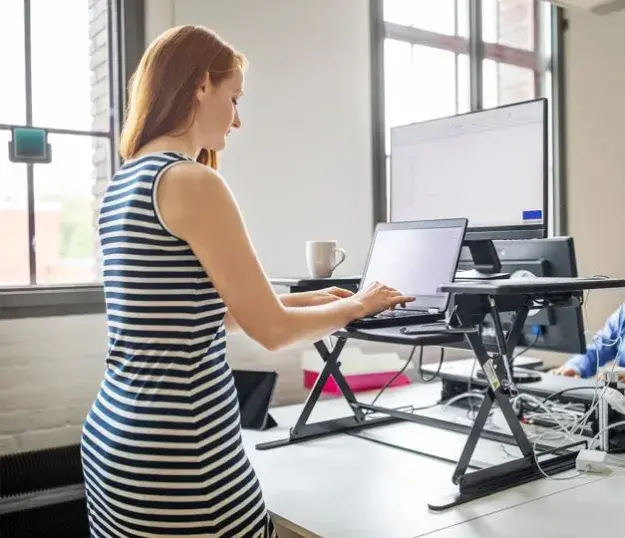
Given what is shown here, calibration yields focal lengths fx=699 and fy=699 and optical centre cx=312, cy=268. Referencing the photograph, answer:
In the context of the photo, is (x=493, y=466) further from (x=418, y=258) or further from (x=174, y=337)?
(x=174, y=337)

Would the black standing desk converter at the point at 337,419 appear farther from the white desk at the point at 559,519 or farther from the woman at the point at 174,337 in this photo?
the woman at the point at 174,337

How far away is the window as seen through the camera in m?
2.95

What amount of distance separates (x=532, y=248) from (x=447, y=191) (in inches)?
10.1

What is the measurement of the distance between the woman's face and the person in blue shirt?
1537mm

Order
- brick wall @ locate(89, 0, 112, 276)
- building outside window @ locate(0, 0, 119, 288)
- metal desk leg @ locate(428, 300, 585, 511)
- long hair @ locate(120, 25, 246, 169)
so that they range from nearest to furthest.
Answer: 1. long hair @ locate(120, 25, 246, 169)
2. metal desk leg @ locate(428, 300, 585, 511)
3. building outside window @ locate(0, 0, 119, 288)
4. brick wall @ locate(89, 0, 112, 276)

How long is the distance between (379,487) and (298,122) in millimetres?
1480

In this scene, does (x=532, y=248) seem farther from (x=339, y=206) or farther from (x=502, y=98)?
(x=502, y=98)

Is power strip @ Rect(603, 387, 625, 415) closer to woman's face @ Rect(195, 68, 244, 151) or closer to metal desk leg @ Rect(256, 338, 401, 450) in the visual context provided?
metal desk leg @ Rect(256, 338, 401, 450)

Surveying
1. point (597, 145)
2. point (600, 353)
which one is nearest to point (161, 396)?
point (600, 353)

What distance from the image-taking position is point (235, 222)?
0.99 meters

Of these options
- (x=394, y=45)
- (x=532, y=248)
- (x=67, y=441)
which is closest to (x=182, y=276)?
(x=532, y=248)

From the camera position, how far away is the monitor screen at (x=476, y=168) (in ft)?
5.14

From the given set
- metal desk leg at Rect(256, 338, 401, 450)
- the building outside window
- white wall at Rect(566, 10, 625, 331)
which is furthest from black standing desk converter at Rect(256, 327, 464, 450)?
white wall at Rect(566, 10, 625, 331)

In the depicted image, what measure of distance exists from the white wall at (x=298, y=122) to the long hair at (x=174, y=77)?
1163 millimetres
